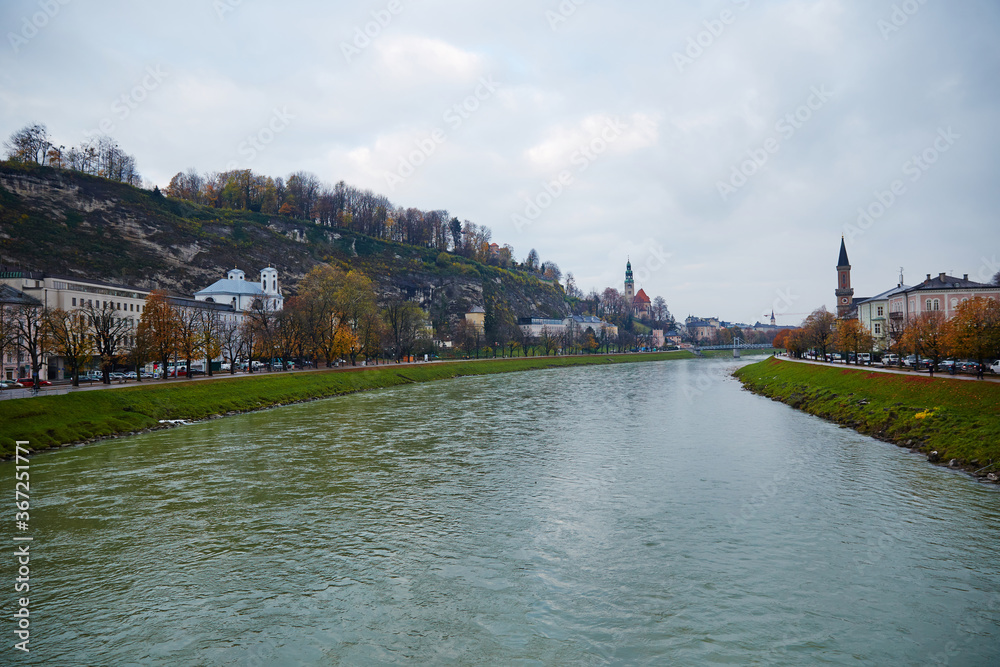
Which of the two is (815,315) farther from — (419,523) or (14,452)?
(14,452)

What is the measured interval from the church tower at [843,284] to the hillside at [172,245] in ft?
251

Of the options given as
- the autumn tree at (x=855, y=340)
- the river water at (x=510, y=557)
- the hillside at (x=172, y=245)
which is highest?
the hillside at (x=172, y=245)

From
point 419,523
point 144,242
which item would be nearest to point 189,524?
point 419,523

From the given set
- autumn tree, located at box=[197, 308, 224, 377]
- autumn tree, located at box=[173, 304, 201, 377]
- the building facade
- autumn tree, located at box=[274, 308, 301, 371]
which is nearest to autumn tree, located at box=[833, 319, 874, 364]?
autumn tree, located at box=[274, 308, 301, 371]

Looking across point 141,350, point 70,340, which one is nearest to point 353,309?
point 141,350

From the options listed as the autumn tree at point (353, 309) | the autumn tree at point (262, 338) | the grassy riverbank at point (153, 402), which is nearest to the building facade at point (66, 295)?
the autumn tree at point (262, 338)

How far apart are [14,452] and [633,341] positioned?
143338 mm

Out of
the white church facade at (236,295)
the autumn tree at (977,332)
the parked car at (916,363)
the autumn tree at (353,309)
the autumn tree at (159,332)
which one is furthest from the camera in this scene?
the white church facade at (236,295)

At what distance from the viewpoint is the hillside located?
3324 inches

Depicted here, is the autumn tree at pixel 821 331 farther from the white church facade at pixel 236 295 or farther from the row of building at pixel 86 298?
the white church facade at pixel 236 295

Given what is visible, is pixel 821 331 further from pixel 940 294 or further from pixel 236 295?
pixel 236 295

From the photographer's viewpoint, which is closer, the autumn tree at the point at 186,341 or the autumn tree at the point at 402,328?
the autumn tree at the point at 186,341

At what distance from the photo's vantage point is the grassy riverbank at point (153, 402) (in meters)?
26.0

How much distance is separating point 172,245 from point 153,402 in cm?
7967
